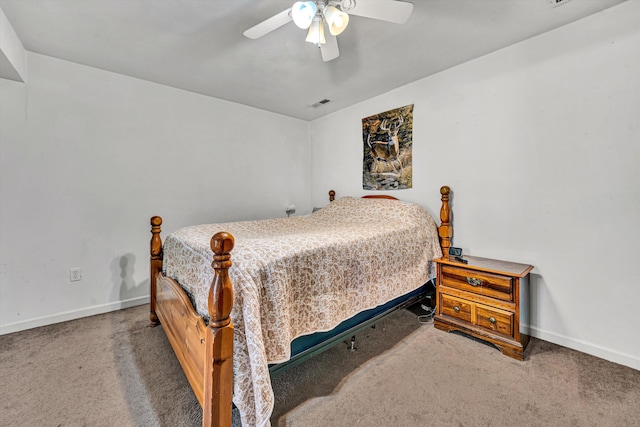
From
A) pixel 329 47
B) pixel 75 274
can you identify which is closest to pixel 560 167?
pixel 329 47

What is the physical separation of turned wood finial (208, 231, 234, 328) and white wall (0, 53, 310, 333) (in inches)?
88.6

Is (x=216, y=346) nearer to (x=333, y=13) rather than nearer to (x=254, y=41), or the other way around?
(x=333, y=13)

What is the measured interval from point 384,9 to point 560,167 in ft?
5.61

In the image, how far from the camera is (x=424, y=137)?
2.75m

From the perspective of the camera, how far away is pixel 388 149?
306 centimetres

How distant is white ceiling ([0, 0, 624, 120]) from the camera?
1729 mm

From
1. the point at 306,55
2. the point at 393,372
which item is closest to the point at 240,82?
the point at 306,55

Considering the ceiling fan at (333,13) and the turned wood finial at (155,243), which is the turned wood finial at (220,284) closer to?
the ceiling fan at (333,13)

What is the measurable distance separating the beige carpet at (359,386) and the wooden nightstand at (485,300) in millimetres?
103

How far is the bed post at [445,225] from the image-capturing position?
244 cm

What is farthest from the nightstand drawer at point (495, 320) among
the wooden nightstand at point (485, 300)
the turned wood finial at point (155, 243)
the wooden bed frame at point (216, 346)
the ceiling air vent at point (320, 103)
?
the ceiling air vent at point (320, 103)

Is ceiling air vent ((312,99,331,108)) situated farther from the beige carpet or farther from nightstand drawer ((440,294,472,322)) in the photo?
the beige carpet

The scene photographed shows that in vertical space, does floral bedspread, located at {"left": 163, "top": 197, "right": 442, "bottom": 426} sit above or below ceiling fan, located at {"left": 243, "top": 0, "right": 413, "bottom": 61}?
below

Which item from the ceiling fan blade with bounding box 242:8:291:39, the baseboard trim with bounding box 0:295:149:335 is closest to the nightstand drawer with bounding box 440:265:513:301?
the ceiling fan blade with bounding box 242:8:291:39
